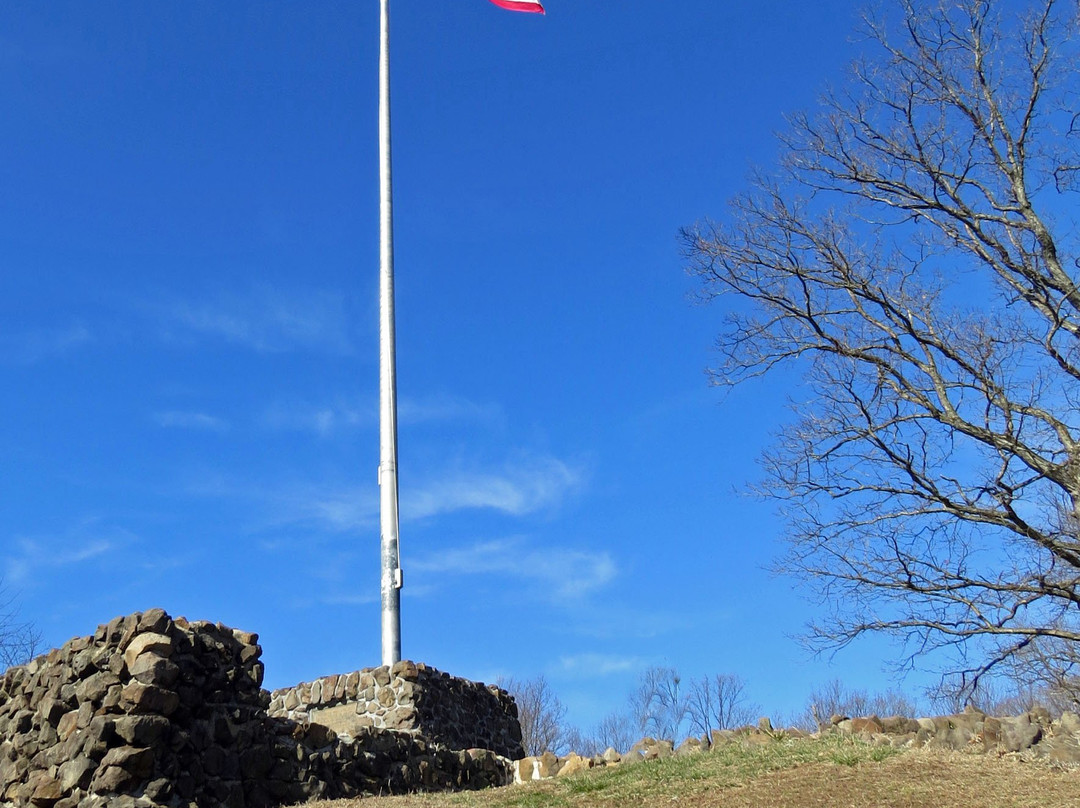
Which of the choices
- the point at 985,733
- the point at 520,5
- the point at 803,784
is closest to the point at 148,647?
the point at 803,784

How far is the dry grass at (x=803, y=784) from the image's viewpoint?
32.7 ft

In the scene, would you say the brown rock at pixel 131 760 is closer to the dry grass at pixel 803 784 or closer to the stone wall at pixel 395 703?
the dry grass at pixel 803 784

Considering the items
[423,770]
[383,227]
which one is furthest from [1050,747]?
[383,227]

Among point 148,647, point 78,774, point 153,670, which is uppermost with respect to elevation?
point 148,647

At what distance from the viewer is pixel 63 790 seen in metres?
9.68

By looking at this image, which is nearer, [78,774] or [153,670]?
[78,774]

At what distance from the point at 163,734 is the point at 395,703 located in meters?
4.01

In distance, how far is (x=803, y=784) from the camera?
10.6 metres

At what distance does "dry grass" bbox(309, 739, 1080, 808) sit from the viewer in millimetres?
9977

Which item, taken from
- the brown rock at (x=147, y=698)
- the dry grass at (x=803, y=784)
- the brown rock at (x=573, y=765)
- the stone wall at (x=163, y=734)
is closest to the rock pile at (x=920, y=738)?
the brown rock at (x=573, y=765)

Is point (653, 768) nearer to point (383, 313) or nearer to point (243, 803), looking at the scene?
point (243, 803)

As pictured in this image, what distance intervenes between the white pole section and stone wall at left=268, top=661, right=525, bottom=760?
0.54 m

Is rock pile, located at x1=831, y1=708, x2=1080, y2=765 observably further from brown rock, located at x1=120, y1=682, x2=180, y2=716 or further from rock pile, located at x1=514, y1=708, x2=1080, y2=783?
brown rock, located at x1=120, y1=682, x2=180, y2=716

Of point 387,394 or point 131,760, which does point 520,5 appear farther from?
point 131,760
